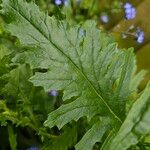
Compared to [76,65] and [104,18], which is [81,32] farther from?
[104,18]

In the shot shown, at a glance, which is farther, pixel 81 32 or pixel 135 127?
pixel 81 32

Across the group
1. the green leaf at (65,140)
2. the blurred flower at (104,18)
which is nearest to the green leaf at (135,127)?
the green leaf at (65,140)

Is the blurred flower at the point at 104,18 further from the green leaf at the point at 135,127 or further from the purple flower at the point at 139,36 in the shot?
the green leaf at the point at 135,127

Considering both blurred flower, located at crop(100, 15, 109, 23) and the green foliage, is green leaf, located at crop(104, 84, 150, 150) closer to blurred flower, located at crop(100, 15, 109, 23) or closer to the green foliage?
the green foliage

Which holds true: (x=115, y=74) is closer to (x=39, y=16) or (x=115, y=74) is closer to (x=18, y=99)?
(x=39, y=16)

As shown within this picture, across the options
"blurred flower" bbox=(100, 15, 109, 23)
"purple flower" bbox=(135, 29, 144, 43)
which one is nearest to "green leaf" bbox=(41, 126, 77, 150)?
"purple flower" bbox=(135, 29, 144, 43)

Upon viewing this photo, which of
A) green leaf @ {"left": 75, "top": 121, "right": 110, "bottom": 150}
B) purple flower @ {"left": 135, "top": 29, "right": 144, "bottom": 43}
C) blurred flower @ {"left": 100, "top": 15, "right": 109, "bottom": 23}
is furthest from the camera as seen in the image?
blurred flower @ {"left": 100, "top": 15, "right": 109, "bottom": 23}

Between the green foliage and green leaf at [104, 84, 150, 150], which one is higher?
the green foliage

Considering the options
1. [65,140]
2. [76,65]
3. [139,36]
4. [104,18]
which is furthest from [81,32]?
[104,18]

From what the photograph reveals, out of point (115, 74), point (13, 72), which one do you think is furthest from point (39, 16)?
point (13, 72)
